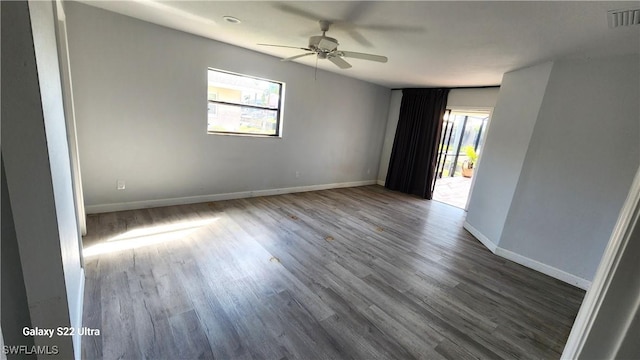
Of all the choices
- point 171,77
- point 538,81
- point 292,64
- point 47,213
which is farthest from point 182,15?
point 538,81

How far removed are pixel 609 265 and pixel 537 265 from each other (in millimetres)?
3477

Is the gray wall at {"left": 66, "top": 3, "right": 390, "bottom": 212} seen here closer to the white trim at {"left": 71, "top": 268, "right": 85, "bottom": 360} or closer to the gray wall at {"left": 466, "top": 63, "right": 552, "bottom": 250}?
the white trim at {"left": 71, "top": 268, "right": 85, "bottom": 360}

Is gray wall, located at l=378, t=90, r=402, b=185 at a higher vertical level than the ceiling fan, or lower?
lower

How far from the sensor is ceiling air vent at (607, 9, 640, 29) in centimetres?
173

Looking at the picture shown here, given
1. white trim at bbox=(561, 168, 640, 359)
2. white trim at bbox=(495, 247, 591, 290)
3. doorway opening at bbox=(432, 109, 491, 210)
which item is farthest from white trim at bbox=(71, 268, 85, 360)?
doorway opening at bbox=(432, 109, 491, 210)

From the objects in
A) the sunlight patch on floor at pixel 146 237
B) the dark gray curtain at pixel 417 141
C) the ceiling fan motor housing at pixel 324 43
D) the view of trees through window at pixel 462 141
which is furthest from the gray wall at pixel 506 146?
the view of trees through window at pixel 462 141

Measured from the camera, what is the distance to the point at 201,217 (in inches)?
136

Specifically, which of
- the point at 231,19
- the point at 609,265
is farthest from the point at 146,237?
the point at 609,265

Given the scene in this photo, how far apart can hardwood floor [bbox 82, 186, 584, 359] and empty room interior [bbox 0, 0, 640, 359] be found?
0.06ft

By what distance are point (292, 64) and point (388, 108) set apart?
2.89 metres

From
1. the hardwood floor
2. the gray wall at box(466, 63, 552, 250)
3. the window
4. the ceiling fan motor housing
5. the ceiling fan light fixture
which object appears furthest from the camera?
the window

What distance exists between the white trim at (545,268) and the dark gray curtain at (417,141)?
2486 mm

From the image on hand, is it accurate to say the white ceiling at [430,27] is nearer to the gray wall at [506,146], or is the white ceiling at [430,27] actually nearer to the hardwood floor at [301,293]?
the gray wall at [506,146]

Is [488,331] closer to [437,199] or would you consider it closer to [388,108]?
[437,199]
